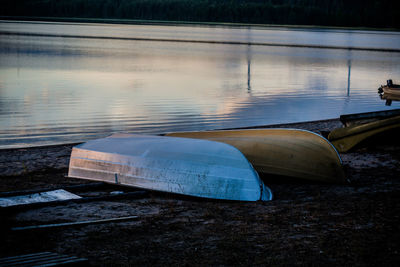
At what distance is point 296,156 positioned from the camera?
7.80 meters

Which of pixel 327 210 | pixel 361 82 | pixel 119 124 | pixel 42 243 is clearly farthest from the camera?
pixel 361 82

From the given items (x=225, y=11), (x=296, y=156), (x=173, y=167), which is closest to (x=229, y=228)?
(x=173, y=167)

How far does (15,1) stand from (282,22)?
3593 inches

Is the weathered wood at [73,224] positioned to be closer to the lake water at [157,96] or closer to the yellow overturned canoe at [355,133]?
the yellow overturned canoe at [355,133]

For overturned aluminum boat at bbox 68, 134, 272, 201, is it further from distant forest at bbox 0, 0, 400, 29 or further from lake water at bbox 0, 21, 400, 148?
distant forest at bbox 0, 0, 400, 29

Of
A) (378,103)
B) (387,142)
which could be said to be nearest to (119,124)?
(387,142)

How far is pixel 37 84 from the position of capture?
2177 centimetres

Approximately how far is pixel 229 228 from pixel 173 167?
5.90ft

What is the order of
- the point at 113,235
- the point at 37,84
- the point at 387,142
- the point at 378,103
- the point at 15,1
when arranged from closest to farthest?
the point at 113,235, the point at 387,142, the point at 378,103, the point at 37,84, the point at 15,1

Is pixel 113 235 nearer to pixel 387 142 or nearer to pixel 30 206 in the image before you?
pixel 30 206

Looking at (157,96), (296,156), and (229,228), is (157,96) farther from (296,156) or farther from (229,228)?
(229,228)

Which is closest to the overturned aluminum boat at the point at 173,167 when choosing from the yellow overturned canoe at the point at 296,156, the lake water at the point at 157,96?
the yellow overturned canoe at the point at 296,156

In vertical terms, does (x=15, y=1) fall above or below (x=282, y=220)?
above

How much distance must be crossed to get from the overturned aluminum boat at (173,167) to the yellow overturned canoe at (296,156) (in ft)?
2.30
